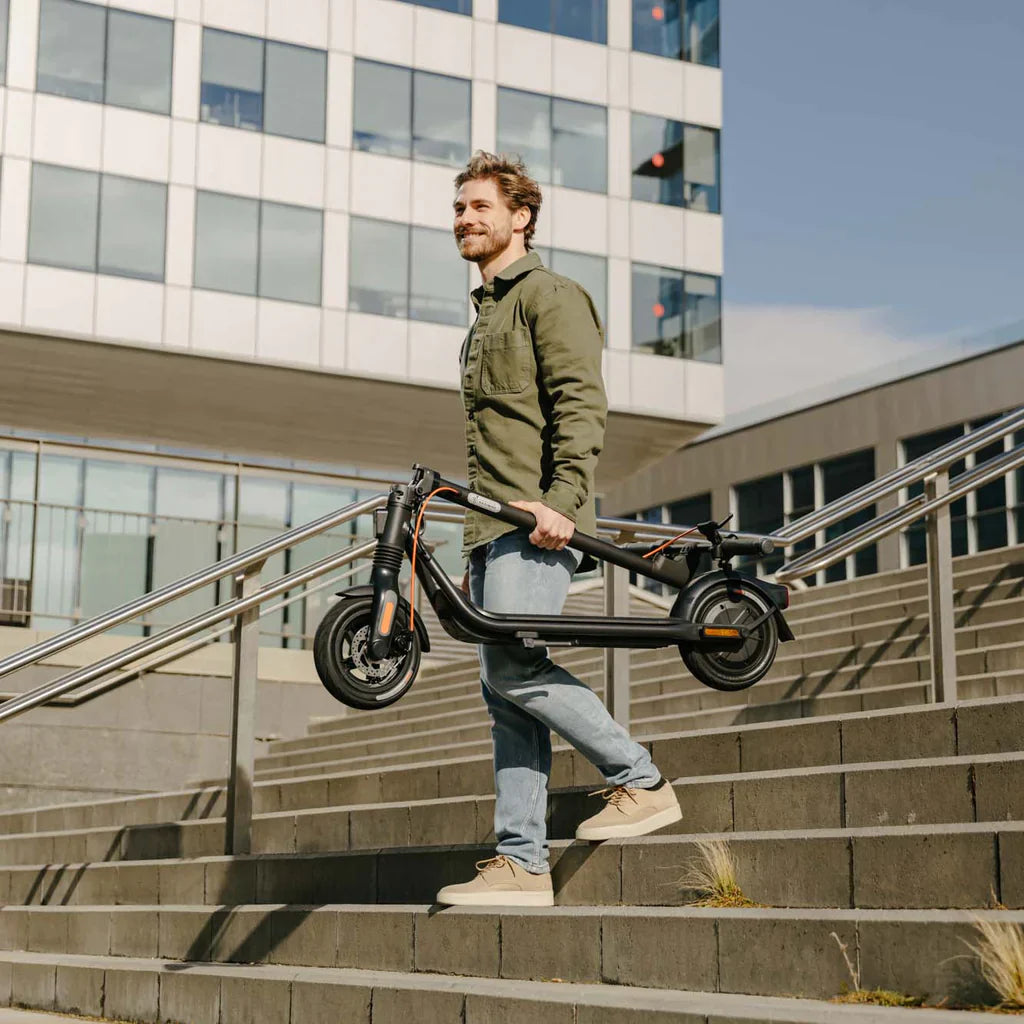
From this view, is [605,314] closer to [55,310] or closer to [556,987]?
[55,310]

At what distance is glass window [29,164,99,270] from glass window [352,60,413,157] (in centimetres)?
549

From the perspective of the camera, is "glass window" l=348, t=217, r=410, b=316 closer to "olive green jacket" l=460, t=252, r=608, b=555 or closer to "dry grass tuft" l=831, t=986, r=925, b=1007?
"olive green jacket" l=460, t=252, r=608, b=555

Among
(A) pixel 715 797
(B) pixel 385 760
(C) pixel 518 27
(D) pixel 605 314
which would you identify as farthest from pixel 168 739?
(C) pixel 518 27

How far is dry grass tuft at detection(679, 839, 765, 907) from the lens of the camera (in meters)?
4.92

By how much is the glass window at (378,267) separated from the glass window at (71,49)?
5.56 m

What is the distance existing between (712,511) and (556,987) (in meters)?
48.8

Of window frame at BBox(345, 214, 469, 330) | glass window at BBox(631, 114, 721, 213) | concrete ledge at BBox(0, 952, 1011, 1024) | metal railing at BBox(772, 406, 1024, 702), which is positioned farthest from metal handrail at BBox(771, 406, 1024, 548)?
glass window at BBox(631, 114, 721, 213)

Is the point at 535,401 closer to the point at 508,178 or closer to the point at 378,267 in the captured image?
the point at 508,178

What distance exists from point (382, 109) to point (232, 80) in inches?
122

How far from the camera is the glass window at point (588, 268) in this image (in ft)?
112

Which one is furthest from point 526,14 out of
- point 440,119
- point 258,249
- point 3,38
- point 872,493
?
point 872,493

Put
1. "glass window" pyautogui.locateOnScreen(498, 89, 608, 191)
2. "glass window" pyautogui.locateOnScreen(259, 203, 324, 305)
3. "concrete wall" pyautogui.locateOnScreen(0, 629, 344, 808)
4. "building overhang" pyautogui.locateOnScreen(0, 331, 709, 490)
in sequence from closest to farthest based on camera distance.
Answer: "concrete wall" pyautogui.locateOnScreen(0, 629, 344, 808), "building overhang" pyautogui.locateOnScreen(0, 331, 709, 490), "glass window" pyautogui.locateOnScreen(259, 203, 324, 305), "glass window" pyautogui.locateOnScreen(498, 89, 608, 191)

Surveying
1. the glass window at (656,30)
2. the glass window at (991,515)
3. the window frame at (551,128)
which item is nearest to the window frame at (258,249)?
the window frame at (551,128)

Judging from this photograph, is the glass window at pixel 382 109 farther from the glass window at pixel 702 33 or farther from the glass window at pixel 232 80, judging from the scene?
the glass window at pixel 702 33
